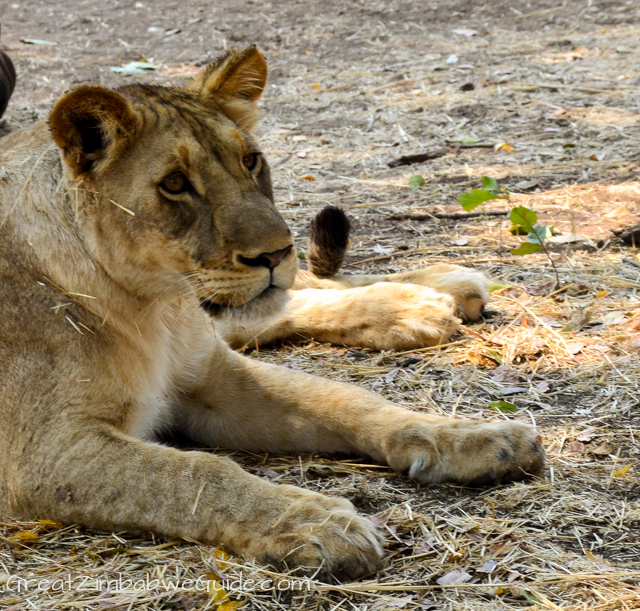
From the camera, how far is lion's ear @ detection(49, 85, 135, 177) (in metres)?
2.85

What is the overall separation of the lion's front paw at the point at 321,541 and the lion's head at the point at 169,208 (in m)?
0.73

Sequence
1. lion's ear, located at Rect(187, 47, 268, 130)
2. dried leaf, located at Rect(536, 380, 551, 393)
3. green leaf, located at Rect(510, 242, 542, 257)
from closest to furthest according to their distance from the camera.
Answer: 1. lion's ear, located at Rect(187, 47, 268, 130)
2. dried leaf, located at Rect(536, 380, 551, 393)
3. green leaf, located at Rect(510, 242, 542, 257)

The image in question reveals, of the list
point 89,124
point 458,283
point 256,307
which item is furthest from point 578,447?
point 89,124

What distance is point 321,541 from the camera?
2.54 meters

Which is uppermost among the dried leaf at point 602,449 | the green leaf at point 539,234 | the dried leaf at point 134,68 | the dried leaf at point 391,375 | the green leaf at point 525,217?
the dried leaf at point 134,68

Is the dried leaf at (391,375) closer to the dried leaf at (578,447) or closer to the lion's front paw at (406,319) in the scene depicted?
the lion's front paw at (406,319)

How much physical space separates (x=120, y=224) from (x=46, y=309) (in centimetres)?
39

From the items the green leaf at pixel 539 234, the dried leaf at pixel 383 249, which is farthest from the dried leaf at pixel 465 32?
the green leaf at pixel 539 234

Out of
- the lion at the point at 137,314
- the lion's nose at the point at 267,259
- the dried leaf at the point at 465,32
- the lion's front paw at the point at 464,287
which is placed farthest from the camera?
the dried leaf at the point at 465,32

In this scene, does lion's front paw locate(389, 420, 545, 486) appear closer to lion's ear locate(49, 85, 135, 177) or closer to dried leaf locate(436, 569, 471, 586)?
dried leaf locate(436, 569, 471, 586)

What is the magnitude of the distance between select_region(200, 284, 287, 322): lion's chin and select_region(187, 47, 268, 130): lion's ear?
0.87 meters

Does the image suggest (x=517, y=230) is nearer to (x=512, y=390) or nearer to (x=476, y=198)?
(x=476, y=198)

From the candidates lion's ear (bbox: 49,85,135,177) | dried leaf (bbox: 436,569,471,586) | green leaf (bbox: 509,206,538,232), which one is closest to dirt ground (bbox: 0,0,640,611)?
dried leaf (bbox: 436,569,471,586)

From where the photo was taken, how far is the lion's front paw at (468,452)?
2.99m
